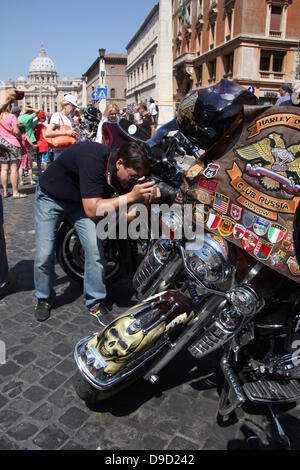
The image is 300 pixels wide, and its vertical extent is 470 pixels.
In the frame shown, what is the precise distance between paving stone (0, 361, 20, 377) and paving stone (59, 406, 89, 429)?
60cm

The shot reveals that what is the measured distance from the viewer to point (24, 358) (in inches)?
116

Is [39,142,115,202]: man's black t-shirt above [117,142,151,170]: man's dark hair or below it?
below

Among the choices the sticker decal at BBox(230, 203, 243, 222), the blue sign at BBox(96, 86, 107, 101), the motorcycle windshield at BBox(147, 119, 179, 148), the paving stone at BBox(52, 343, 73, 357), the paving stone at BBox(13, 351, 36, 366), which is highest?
the blue sign at BBox(96, 86, 107, 101)

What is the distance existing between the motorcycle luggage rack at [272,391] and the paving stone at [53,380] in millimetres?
1253

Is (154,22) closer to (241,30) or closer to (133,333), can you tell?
(241,30)

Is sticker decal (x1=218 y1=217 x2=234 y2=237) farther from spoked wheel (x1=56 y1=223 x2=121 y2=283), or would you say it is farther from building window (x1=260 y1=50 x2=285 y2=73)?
building window (x1=260 y1=50 x2=285 y2=73)

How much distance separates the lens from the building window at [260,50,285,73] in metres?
35.7

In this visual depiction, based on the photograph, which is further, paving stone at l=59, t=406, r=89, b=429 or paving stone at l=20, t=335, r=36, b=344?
paving stone at l=20, t=335, r=36, b=344

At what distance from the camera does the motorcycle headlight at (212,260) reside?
207 cm

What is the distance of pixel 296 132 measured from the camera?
1.80m

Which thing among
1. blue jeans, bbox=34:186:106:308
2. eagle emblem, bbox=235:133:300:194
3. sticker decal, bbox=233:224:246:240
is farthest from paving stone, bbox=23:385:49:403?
eagle emblem, bbox=235:133:300:194

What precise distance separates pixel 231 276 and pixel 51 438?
137 cm

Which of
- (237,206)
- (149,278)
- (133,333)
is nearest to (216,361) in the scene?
(149,278)

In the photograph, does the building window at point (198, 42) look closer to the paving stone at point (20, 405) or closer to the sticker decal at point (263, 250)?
the sticker decal at point (263, 250)
